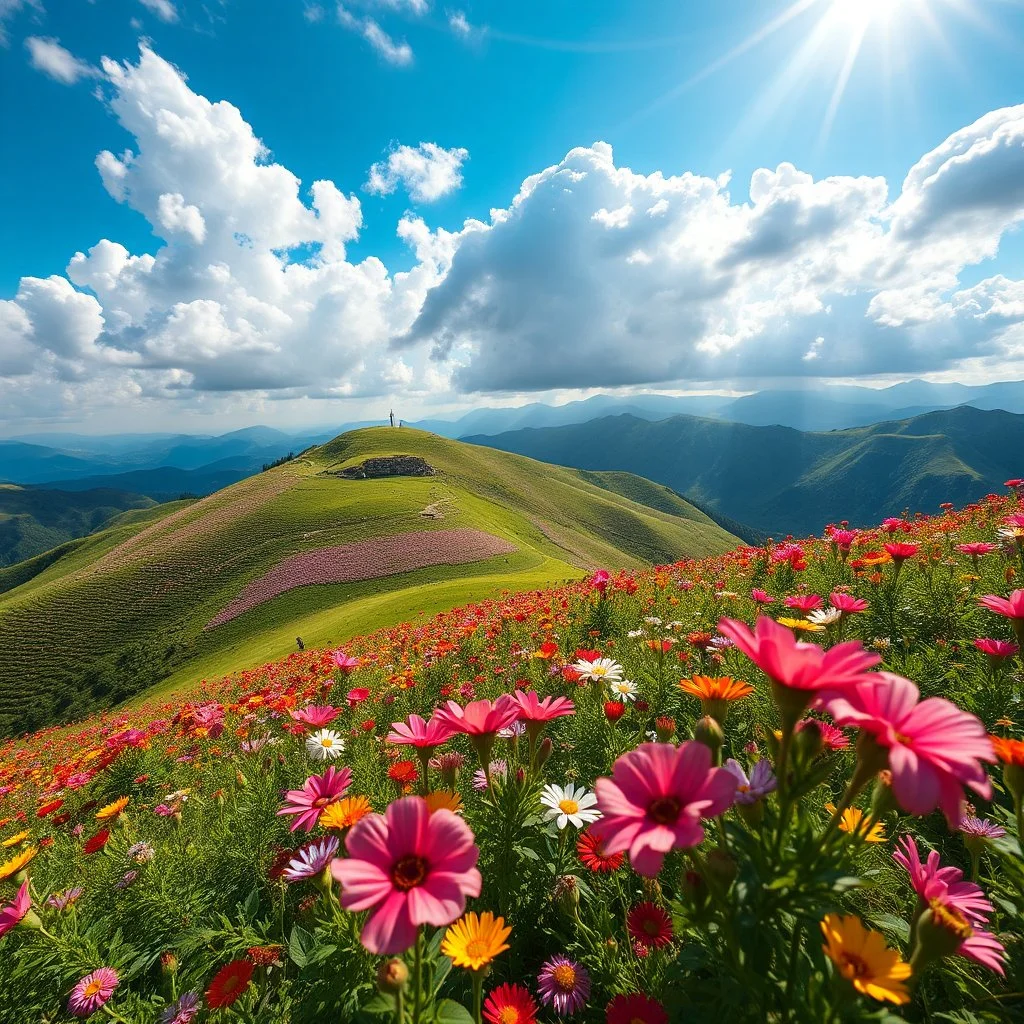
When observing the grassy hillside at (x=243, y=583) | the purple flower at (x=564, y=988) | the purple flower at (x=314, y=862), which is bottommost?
the grassy hillside at (x=243, y=583)

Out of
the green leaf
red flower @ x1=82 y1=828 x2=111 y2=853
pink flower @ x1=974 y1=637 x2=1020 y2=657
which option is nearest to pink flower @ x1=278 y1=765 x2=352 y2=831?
the green leaf

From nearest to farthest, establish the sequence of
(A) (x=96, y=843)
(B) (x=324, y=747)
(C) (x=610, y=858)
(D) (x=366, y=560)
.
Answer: (C) (x=610, y=858)
(A) (x=96, y=843)
(B) (x=324, y=747)
(D) (x=366, y=560)

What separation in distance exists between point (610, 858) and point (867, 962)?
1161mm

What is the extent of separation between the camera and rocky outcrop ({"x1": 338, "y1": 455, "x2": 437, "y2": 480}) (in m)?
81.6

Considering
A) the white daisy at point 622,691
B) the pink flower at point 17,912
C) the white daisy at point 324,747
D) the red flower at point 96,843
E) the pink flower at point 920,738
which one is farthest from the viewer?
the white daisy at point 622,691

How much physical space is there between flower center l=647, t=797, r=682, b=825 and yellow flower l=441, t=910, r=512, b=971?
66 centimetres

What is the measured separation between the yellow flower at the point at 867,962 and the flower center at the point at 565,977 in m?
1.09

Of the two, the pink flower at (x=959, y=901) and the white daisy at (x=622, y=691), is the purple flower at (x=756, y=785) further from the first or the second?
the white daisy at (x=622, y=691)

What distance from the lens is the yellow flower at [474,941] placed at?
5.02 ft

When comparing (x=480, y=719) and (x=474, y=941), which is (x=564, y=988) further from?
(x=480, y=719)

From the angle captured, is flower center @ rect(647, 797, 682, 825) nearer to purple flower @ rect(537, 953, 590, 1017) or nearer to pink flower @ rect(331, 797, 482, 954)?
pink flower @ rect(331, 797, 482, 954)

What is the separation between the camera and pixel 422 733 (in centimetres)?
205

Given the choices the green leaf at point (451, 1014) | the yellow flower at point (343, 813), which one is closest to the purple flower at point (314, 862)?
the yellow flower at point (343, 813)

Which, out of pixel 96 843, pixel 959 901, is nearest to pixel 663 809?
pixel 959 901
